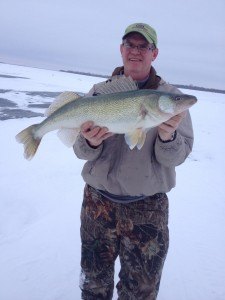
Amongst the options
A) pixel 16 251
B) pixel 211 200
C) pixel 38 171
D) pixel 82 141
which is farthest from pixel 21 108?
pixel 82 141

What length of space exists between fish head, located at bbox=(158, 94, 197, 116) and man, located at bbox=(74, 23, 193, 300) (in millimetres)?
115

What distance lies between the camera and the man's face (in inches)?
105

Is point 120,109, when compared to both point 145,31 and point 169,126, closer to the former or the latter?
point 169,126

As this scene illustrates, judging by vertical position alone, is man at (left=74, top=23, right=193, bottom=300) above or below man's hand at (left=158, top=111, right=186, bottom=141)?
below

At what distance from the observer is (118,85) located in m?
2.72

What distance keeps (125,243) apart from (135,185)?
20.5 inches

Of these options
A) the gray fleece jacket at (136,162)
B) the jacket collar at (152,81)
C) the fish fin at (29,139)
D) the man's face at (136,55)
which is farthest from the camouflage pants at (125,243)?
the man's face at (136,55)

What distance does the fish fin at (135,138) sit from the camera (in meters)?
2.50

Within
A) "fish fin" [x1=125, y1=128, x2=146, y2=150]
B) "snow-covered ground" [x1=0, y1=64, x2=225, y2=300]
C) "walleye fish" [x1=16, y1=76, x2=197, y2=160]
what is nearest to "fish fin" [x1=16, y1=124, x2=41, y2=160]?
"walleye fish" [x1=16, y1=76, x2=197, y2=160]

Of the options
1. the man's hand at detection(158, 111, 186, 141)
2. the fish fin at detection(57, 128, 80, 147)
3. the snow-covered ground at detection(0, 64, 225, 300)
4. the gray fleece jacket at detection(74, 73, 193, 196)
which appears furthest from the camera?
the snow-covered ground at detection(0, 64, 225, 300)

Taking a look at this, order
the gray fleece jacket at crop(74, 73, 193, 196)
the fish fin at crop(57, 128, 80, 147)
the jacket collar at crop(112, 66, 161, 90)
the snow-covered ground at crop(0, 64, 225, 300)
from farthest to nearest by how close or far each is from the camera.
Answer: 1. the snow-covered ground at crop(0, 64, 225, 300)
2. the fish fin at crop(57, 128, 80, 147)
3. the jacket collar at crop(112, 66, 161, 90)
4. the gray fleece jacket at crop(74, 73, 193, 196)

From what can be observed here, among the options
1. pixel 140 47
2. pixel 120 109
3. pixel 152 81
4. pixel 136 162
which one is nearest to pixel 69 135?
pixel 120 109

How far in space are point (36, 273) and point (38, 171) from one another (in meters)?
3.26

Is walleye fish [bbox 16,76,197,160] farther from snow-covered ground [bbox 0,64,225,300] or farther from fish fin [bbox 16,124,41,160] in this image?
snow-covered ground [bbox 0,64,225,300]
